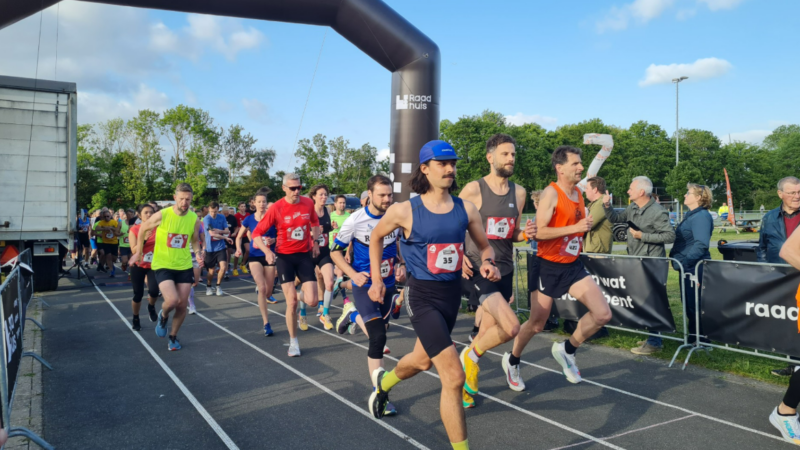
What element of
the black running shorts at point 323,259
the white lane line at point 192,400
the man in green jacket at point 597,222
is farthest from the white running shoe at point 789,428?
the black running shorts at point 323,259

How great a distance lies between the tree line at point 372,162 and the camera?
53.8 m

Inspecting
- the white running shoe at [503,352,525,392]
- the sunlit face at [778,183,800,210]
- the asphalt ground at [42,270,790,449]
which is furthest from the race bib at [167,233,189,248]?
the sunlit face at [778,183,800,210]

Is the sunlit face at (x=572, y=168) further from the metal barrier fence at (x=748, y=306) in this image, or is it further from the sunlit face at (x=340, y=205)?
the sunlit face at (x=340, y=205)

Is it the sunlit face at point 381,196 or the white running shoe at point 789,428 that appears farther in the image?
the sunlit face at point 381,196

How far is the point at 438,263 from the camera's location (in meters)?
3.67

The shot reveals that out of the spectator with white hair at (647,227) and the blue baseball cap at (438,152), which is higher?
the blue baseball cap at (438,152)

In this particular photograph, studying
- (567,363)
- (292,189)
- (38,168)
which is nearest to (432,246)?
(567,363)

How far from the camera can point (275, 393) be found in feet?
17.1

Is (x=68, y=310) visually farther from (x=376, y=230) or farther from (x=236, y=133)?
(x=236, y=133)

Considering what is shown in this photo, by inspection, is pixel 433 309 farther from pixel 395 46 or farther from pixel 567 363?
pixel 395 46

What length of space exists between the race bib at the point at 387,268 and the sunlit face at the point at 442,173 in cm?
175

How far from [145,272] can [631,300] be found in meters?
7.01

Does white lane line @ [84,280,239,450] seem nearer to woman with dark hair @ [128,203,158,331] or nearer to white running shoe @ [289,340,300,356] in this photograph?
woman with dark hair @ [128,203,158,331]

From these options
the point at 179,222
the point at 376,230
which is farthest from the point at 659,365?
the point at 179,222
